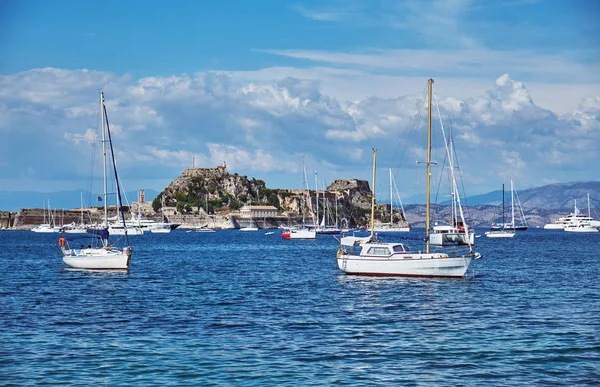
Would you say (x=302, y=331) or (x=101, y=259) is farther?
(x=101, y=259)

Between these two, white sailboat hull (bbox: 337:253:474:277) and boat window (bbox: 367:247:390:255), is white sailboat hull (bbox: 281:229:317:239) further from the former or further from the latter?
white sailboat hull (bbox: 337:253:474:277)

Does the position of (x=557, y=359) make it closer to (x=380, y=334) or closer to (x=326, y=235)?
(x=380, y=334)

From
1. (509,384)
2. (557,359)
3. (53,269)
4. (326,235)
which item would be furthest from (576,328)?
(326,235)

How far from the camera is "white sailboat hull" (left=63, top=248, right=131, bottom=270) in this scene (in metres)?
58.8

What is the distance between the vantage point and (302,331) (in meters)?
30.1

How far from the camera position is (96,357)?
990 inches

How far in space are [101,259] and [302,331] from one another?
3190 centimetres

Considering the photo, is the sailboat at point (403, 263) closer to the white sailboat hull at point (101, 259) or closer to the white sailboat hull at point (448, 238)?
the white sailboat hull at point (101, 259)

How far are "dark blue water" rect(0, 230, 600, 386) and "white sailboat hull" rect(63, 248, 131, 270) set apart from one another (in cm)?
570

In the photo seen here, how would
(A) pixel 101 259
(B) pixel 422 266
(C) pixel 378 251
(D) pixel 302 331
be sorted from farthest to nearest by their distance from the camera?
1. (A) pixel 101 259
2. (C) pixel 378 251
3. (B) pixel 422 266
4. (D) pixel 302 331

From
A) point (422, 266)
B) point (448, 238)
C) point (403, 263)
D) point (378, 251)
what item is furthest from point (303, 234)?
point (422, 266)

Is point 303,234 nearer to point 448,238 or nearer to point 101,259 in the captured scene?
point 448,238

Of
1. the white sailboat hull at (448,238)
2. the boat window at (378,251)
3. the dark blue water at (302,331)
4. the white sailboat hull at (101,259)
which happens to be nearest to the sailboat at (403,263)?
the boat window at (378,251)

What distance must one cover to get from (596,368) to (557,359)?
4.76 feet
